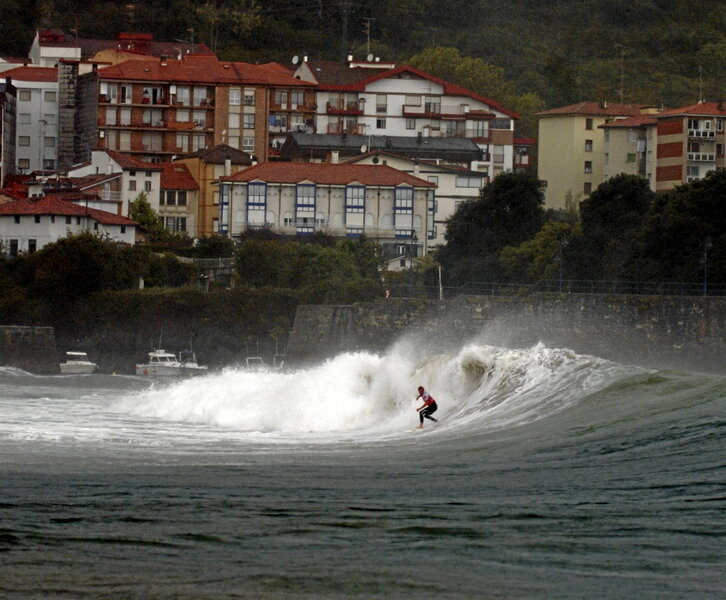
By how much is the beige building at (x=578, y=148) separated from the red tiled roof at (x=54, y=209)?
1345 inches

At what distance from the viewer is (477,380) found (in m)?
38.2

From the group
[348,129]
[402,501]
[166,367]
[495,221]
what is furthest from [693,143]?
[402,501]

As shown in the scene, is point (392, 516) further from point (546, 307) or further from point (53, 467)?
point (546, 307)

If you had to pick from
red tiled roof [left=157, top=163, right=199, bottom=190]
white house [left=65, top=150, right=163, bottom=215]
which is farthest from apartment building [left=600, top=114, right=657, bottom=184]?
white house [left=65, top=150, right=163, bottom=215]

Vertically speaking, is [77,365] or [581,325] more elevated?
[581,325]

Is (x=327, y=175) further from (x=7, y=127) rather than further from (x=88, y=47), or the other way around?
(x=88, y=47)

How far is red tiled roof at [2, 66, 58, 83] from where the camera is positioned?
4505 inches

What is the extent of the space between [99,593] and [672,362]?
41754 mm

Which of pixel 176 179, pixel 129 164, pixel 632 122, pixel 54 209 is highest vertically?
pixel 632 122

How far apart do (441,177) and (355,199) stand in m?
10.3

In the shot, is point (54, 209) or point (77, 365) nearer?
point (77, 365)

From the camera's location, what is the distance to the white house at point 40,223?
3201 inches

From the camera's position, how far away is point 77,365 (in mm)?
66812

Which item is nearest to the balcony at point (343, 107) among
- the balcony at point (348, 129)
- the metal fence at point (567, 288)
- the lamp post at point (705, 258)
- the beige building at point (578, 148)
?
the balcony at point (348, 129)
